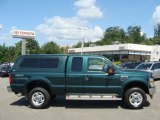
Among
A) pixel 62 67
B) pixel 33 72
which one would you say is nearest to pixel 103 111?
pixel 62 67

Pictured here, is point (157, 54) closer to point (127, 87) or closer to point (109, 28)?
point (127, 87)

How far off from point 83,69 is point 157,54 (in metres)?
56.7

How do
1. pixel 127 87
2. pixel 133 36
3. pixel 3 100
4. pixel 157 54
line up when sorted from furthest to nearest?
pixel 133 36 → pixel 157 54 → pixel 3 100 → pixel 127 87

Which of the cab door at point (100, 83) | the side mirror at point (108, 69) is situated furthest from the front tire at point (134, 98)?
the side mirror at point (108, 69)

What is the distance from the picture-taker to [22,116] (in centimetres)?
1024

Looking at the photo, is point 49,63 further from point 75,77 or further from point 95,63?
point 95,63

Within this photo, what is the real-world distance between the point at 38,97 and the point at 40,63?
1.32m

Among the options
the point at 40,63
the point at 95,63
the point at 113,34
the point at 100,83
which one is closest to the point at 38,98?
the point at 40,63

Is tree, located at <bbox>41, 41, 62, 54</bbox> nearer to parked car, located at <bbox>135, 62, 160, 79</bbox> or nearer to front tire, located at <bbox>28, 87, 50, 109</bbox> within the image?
parked car, located at <bbox>135, 62, 160, 79</bbox>

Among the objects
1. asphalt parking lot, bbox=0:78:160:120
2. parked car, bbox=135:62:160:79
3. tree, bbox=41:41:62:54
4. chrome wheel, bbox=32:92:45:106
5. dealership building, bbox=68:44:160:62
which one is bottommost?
asphalt parking lot, bbox=0:78:160:120

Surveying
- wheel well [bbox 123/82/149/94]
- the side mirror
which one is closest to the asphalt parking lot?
wheel well [bbox 123/82/149/94]

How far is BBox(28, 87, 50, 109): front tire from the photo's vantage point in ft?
39.1

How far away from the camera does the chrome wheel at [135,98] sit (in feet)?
38.5

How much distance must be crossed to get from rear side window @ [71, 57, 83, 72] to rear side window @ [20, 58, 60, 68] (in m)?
0.62
